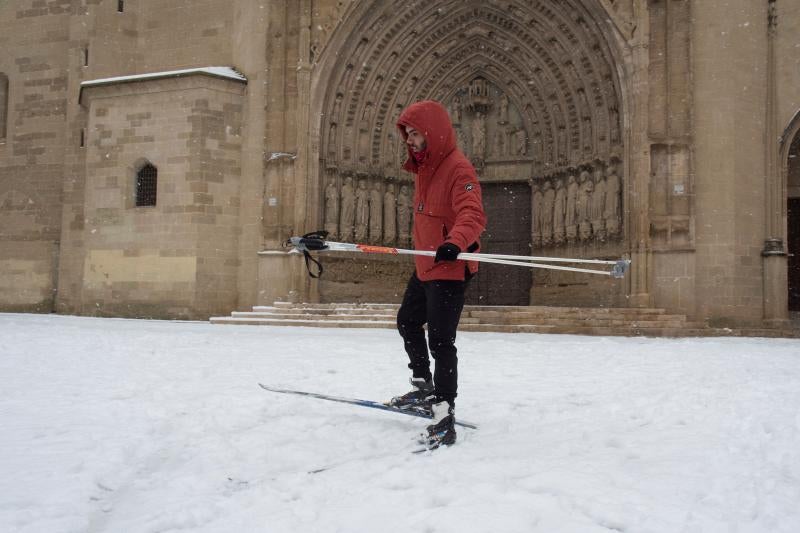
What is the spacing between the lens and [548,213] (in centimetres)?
1467

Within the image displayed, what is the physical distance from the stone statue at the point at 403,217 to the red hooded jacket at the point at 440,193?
38.5ft

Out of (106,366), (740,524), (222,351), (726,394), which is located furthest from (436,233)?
(222,351)

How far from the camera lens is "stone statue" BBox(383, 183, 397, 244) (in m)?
15.1

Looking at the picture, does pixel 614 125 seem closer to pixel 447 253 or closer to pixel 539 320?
pixel 539 320

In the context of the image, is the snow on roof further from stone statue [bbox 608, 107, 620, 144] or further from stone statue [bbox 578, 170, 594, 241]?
stone statue [bbox 608, 107, 620, 144]

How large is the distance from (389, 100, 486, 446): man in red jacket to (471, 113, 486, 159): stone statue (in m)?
12.4

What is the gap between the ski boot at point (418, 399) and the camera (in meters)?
3.45

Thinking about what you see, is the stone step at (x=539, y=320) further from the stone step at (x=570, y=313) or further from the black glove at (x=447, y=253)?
the black glove at (x=447, y=253)

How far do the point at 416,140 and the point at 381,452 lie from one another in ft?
5.48

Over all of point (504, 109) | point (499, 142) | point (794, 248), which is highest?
point (504, 109)

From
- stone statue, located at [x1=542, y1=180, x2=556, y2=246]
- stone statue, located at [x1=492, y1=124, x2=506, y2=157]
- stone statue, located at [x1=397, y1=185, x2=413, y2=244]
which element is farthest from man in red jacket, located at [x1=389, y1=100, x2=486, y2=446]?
stone statue, located at [x1=492, y1=124, x2=506, y2=157]

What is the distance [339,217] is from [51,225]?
26.2 ft

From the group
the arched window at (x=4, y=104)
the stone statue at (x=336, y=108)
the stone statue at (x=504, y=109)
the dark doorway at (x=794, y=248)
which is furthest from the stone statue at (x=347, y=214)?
the dark doorway at (x=794, y=248)

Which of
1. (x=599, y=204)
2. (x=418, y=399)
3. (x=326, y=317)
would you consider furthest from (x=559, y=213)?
(x=418, y=399)
